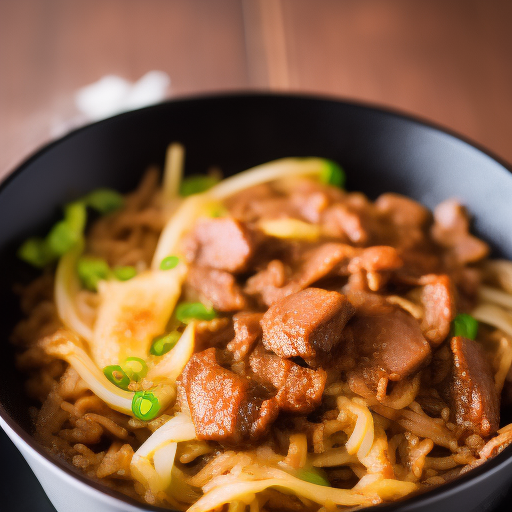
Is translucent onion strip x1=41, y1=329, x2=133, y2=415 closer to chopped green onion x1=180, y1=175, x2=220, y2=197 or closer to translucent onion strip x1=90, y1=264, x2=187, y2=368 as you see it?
translucent onion strip x1=90, y1=264, x2=187, y2=368

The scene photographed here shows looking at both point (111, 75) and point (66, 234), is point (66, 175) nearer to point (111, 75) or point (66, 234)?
point (66, 234)

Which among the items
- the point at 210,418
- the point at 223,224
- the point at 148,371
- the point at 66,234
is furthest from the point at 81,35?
the point at 210,418

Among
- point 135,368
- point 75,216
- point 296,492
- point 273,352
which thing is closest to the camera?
point 296,492

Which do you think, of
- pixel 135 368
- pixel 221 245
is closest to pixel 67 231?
pixel 221 245

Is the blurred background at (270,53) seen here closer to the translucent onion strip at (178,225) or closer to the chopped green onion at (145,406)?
the translucent onion strip at (178,225)

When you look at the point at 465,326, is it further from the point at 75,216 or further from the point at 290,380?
the point at 75,216

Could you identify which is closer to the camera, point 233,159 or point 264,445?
point 264,445

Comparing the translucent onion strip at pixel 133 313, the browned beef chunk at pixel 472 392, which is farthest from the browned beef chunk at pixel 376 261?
the translucent onion strip at pixel 133 313
